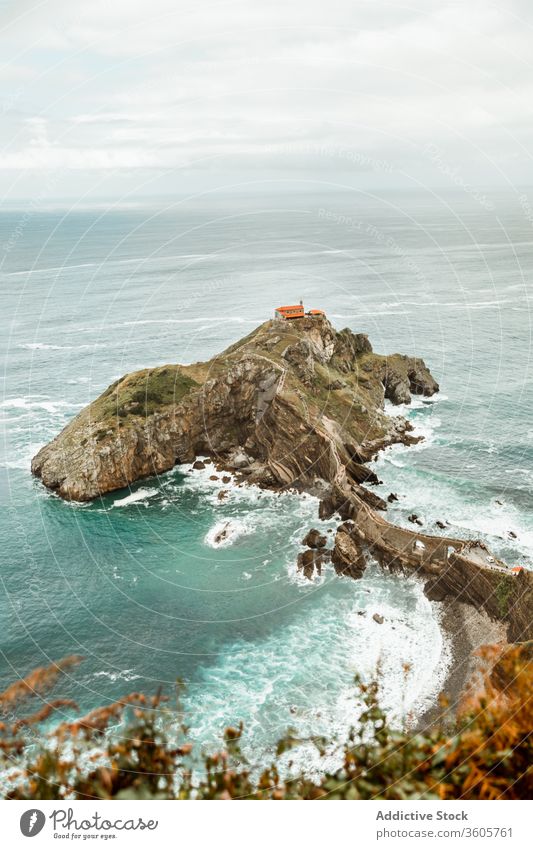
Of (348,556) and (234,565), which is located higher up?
(348,556)

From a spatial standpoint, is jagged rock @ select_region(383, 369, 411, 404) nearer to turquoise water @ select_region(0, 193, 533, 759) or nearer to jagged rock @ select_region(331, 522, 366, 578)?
turquoise water @ select_region(0, 193, 533, 759)

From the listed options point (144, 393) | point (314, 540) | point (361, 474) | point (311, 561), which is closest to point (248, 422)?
point (144, 393)

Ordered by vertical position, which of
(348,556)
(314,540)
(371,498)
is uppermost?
(371,498)

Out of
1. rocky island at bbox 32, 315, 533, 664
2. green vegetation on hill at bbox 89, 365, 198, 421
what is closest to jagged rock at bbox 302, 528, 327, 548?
rocky island at bbox 32, 315, 533, 664

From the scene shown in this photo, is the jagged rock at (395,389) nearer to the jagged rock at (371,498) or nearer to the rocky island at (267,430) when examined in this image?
the rocky island at (267,430)

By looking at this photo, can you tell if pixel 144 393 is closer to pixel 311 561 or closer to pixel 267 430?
pixel 267 430

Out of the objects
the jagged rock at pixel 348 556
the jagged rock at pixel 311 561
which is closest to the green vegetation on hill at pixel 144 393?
the jagged rock at pixel 311 561
